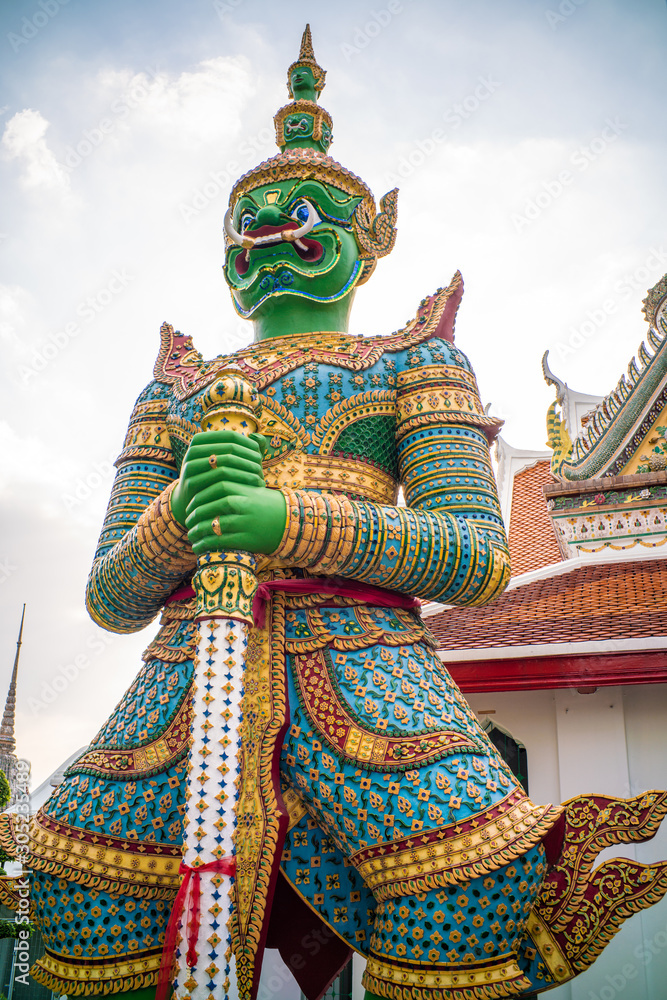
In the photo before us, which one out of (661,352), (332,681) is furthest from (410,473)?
(661,352)

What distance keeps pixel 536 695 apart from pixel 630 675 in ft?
2.55


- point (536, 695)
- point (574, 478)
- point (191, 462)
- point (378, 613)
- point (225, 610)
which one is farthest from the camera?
point (574, 478)

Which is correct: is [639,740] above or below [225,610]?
below

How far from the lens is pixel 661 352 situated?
247 inches

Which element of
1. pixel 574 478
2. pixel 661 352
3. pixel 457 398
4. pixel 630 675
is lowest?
pixel 630 675

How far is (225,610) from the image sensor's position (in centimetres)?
244

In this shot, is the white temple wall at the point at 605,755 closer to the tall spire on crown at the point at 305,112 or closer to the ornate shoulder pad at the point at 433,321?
the ornate shoulder pad at the point at 433,321

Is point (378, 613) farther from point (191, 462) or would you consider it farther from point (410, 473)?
point (191, 462)

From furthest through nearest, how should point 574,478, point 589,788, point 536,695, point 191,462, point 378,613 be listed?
point 574,478
point 536,695
point 589,788
point 378,613
point 191,462

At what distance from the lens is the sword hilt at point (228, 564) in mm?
2453

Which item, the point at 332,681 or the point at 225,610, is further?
the point at 332,681

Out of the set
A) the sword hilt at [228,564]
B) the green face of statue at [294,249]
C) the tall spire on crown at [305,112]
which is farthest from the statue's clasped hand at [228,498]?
the tall spire on crown at [305,112]

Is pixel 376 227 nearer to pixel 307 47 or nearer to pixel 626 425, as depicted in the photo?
pixel 307 47

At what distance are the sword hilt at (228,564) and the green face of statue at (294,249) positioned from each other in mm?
876
